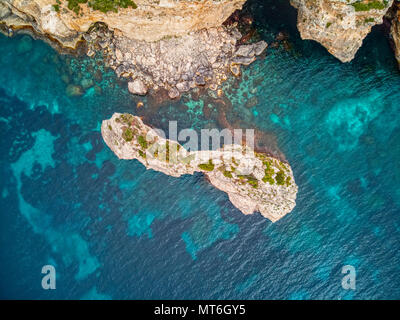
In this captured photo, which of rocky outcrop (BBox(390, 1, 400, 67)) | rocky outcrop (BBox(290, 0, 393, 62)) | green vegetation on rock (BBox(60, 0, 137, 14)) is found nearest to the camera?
rocky outcrop (BBox(290, 0, 393, 62))

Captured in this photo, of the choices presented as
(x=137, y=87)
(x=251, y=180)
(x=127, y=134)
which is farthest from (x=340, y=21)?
(x=127, y=134)

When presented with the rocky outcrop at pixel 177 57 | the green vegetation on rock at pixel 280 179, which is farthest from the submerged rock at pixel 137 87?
the green vegetation on rock at pixel 280 179

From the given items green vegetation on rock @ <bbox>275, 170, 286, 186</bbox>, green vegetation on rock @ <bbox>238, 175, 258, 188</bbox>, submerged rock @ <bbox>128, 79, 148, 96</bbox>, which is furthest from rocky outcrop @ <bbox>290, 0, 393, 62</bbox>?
submerged rock @ <bbox>128, 79, 148, 96</bbox>

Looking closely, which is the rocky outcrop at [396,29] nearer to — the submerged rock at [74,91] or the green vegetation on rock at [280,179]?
the green vegetation on rock at [280,179]

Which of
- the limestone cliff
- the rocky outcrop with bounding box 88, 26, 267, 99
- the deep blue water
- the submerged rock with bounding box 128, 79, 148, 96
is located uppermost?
the limestone cliff

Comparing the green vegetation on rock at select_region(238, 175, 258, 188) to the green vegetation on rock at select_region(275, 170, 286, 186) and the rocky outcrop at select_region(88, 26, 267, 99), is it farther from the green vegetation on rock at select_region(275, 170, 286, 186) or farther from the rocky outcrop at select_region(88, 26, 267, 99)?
the rocky outcrop at select_region(88, 26, 267, 99)

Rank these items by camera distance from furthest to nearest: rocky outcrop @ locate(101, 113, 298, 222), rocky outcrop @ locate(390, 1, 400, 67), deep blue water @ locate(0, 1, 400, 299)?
rocky outcrop @ locate(101, 113, 298, 222), deep blue water @ locate(0, 1, 400, 299), rocky outcrop @ locate(390, 1, 400, 67)

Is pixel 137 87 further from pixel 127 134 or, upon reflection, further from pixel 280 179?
pixel 280 179
